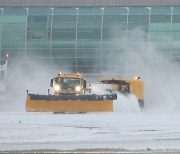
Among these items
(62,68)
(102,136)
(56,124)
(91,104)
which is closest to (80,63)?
(62,68)

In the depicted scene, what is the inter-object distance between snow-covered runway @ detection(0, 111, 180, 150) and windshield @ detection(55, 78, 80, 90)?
8.42 metres

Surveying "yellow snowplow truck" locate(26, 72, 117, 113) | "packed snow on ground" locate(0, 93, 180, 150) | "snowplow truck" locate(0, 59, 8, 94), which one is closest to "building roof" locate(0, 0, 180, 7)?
"snowplow truck" locate(0, 59, 8, 94)

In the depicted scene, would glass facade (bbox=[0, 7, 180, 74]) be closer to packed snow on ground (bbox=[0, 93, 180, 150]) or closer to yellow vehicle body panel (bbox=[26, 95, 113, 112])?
yellow vehicle body panel (bbox=[26, 95, 113, 112])

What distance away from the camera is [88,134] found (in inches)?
655

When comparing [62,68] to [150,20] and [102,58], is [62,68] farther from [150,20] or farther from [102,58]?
[150,20]

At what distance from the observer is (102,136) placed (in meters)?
16.2

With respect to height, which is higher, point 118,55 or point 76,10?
point 76,10

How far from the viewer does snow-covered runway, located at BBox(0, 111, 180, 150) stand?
14.5 metres

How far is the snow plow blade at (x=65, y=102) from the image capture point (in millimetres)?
26297

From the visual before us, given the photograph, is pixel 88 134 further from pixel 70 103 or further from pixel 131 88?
pixel 131 88

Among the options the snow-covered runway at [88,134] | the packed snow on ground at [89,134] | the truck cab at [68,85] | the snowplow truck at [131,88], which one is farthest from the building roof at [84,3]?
the snow-covered runway at [88,134]

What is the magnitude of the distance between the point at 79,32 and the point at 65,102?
56.3ft

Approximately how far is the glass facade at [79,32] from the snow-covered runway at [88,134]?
72.8ft

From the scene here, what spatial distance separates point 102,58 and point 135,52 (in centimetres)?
218
